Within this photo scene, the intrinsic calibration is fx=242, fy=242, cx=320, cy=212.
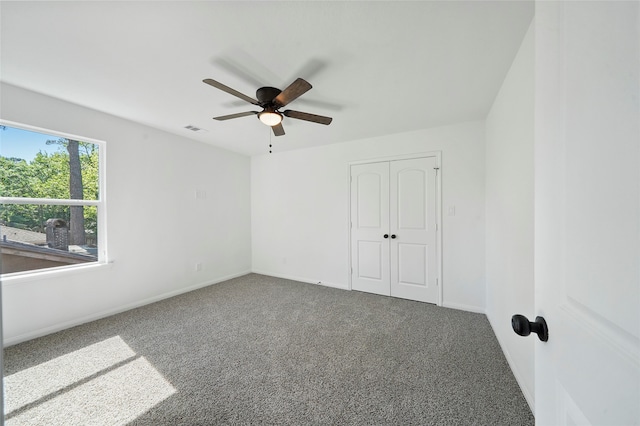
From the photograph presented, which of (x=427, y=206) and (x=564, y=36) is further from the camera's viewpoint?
(x=427, y=206)

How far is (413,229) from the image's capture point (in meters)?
3.47

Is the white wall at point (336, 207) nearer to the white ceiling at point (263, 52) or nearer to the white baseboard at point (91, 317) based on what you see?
the white ceiling at point (263, 52)

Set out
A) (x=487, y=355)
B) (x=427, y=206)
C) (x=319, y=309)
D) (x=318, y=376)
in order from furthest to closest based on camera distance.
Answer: (x=427, y=206), (x=319, y=309), (x=487, y=355), (x=318, y=376)

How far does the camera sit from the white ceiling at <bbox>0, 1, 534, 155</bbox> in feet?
4.77

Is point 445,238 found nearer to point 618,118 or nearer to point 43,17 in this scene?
point 618,118

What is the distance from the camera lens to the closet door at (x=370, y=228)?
12.1 feet

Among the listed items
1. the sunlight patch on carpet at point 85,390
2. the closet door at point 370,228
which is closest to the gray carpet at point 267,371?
the sunlight patch on carpet at point 85,390

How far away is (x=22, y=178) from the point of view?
243 centimetres

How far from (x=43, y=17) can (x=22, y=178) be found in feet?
5.89

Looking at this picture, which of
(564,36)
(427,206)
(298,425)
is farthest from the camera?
(427,206)

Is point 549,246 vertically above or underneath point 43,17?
underneath

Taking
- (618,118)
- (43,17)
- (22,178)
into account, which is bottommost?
(618,118)

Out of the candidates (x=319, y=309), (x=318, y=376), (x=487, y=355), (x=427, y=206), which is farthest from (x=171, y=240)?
(x=487, y=355)

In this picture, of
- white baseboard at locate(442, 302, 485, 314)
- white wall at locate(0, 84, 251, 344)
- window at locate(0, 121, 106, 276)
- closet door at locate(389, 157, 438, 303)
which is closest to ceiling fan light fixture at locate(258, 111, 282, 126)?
closet door at locate(389, 157, 438, 303)
